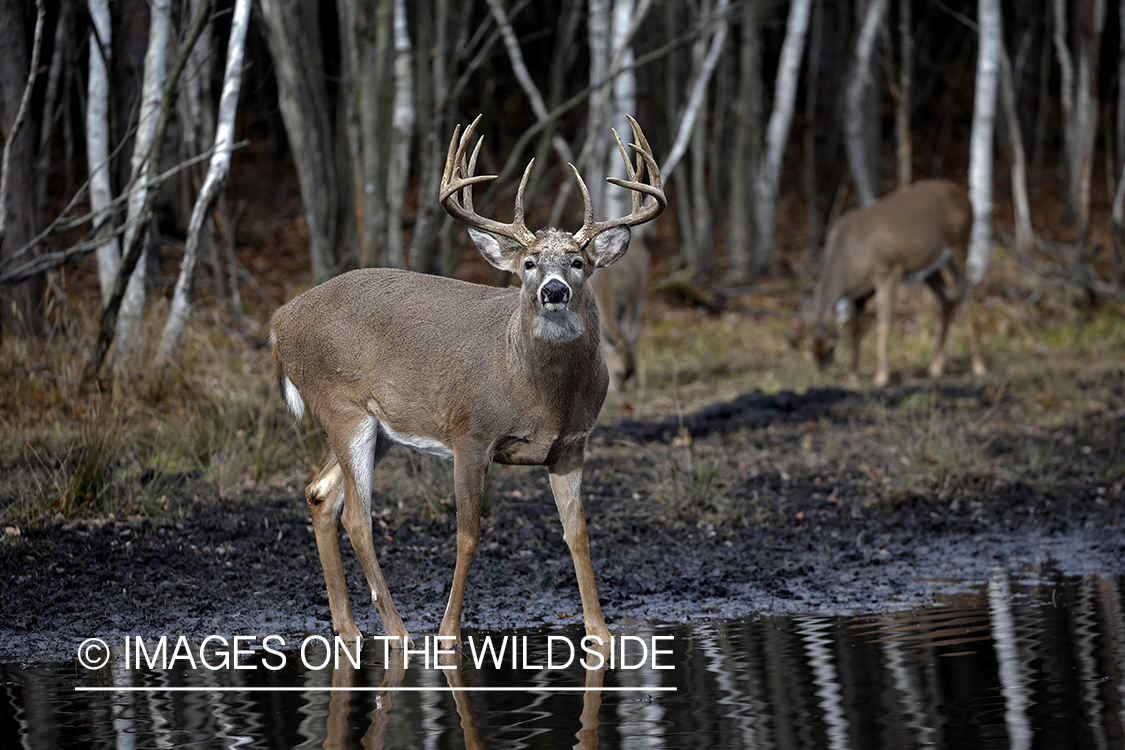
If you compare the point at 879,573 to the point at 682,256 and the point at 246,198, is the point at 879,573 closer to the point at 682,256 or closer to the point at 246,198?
the point at 682,256

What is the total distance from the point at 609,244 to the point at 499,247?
0.48 metres

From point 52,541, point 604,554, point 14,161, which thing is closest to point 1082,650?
point 604,554

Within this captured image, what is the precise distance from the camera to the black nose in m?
4.87

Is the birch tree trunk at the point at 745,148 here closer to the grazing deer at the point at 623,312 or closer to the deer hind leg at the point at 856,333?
the deer hind leg at the point at 856,333

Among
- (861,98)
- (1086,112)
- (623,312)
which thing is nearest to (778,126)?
(861,98)

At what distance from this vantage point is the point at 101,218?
9.08 meters

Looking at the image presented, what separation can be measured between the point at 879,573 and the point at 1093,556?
3.90ft

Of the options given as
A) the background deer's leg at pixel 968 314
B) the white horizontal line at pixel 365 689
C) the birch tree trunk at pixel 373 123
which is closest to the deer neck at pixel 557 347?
the white horizontal line at pixel 365 689

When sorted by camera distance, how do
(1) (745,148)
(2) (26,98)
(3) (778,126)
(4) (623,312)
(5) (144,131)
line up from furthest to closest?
(1) (745,148) → (3) (778,126) → (4) (623,312) → (5) (144,131) → (2) (26,98)

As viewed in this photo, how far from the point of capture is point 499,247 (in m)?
5.54

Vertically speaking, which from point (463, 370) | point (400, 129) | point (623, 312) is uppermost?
point (400, 129)

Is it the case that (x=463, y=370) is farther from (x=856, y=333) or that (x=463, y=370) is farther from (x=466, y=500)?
(x=856, y=333)

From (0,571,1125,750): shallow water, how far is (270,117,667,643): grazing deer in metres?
0.52

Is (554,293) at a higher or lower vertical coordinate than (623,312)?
higher
